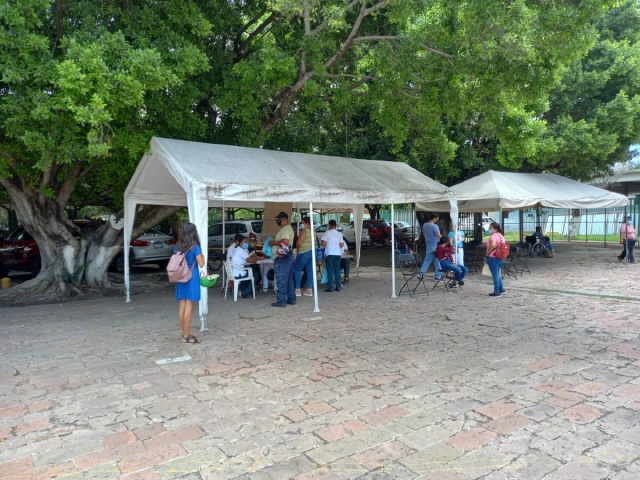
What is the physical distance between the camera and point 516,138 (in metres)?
13.2

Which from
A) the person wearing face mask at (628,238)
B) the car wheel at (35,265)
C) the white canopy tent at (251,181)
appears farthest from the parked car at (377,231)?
the car wheel at (35,265)

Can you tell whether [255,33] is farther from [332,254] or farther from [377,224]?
[377,224]

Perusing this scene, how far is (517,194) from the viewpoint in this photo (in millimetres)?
12719

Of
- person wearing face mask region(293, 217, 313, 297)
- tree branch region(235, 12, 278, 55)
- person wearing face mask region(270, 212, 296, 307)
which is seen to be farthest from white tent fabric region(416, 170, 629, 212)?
tree branch region(235, 12, 278, 55)

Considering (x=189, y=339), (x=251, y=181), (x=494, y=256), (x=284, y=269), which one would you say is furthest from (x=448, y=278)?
(x=189, y=339)

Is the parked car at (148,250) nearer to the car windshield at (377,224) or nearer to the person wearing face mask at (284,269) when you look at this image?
the person wearing face mask at (284,269)

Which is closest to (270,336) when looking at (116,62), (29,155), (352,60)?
(116,62)

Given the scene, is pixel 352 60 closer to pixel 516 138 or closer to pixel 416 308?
pixel 516 138

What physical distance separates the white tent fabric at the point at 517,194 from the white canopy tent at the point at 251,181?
2.18m

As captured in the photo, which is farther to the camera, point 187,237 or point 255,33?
point 255,33

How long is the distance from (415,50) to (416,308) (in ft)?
17.3

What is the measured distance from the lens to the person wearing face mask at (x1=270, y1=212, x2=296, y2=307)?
8617 millimetres

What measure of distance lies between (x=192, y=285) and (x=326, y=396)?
2.44 meters

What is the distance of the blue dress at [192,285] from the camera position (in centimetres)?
594
